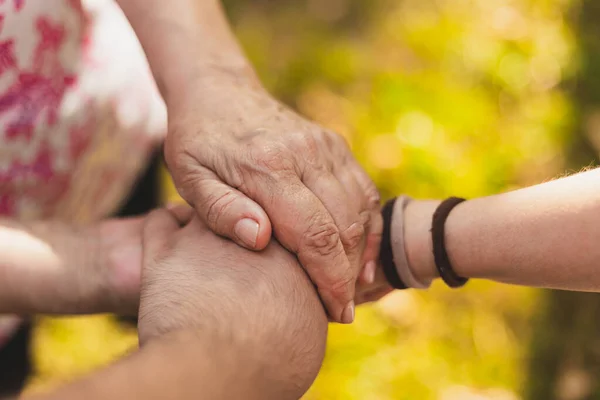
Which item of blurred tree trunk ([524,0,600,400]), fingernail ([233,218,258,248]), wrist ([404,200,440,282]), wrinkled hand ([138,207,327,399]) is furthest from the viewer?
blurred tree trunk ([524,0,600,400])

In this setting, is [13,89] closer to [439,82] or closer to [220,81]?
[220,81]

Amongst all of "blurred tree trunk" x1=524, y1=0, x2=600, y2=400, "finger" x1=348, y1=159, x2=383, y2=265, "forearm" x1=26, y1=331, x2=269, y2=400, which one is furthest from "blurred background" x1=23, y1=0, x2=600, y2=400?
"forearm" x1=26, y1=331, x2=269, y2=400

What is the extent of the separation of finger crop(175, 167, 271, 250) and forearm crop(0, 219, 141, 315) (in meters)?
0.15

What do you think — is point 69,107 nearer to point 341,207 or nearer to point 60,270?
point 60,270

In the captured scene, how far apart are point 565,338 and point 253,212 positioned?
1012 mm

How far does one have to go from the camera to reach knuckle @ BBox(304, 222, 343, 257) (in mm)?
820

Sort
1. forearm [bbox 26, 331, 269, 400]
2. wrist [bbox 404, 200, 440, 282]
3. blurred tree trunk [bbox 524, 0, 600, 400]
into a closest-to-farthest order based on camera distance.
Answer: forearm [bbox 26, 331, 269, 400] < wrist [bbox 404, 200, 440, 282] < blurred tree trunk [bbox 524, 0, 600, 400]

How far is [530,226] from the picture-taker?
0.79 m

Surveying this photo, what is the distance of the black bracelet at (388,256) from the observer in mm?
944

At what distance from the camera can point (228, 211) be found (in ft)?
2.70

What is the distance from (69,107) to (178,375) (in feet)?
1.86

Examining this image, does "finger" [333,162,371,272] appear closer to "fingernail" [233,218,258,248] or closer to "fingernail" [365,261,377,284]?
"fingernail" [365,261,377,284]

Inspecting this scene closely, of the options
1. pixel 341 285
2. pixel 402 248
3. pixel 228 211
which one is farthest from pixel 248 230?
pixel 402 248

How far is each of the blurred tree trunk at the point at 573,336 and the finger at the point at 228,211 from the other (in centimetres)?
88
